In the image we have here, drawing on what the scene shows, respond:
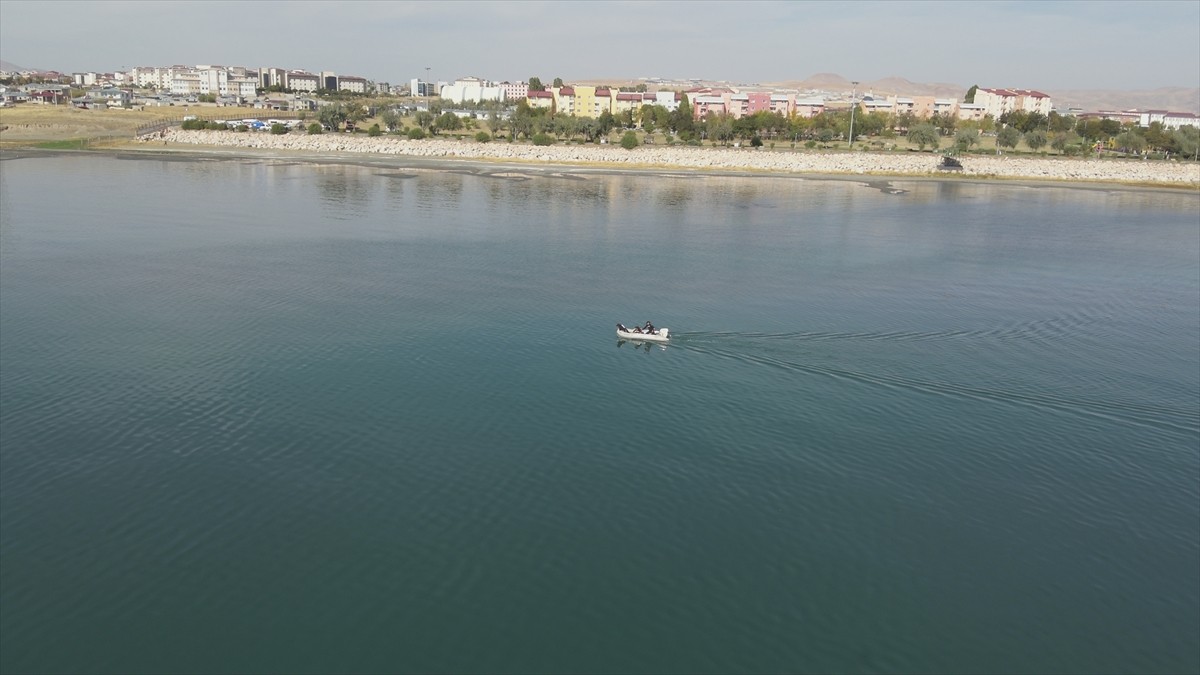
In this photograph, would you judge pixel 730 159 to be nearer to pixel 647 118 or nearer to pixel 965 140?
pixel 965 140

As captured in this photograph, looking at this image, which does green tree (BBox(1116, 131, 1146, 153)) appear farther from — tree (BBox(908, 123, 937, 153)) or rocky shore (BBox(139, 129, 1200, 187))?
tree (BBox(908, 123, 937, 153))

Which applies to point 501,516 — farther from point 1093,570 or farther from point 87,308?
point 87,308

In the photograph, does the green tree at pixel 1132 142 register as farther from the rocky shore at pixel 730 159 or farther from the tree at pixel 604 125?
the tree at pixel 604 125

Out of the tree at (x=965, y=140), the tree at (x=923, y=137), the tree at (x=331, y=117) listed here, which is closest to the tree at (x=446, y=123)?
the tree at (x=331, y=117)

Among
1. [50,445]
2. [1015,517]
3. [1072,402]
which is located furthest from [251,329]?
[1072,402]

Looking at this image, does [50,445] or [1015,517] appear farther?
[50,445]

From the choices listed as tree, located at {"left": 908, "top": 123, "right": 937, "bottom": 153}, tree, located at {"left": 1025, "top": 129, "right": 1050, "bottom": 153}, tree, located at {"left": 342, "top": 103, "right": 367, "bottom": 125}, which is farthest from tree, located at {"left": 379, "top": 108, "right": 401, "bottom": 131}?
tree, located at {"left": 1025, "top": 129, "right": 1050, "bottom": 153}

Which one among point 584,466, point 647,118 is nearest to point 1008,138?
point 647,118
